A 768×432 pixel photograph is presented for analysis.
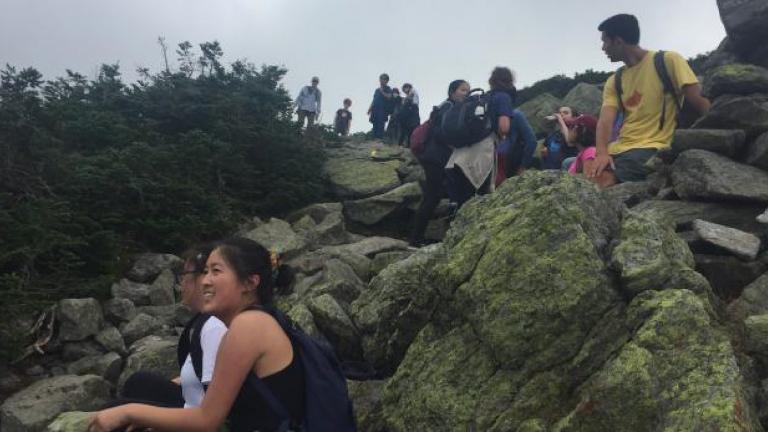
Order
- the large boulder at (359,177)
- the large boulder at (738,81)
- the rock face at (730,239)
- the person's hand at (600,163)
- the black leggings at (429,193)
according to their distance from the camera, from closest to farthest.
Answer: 1. the rock face at (730,239)
2. the person's hand at (600,163)
3. the large boulder at (738,81)
4. the black leggings at (429,193)
5. the large boulder at (359,177)

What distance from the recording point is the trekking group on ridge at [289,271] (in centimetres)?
384

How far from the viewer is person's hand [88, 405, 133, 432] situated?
3.80 meters

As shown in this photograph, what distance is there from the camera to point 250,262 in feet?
14.8

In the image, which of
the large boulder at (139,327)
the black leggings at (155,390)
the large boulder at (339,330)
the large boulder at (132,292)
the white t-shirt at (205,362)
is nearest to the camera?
the white t-shirt at (205,362)

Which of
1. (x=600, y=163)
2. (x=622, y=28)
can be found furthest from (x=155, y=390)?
(x=622, y=28)

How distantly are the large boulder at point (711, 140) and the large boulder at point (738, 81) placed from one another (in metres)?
1.70

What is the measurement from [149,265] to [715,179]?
30.3ft

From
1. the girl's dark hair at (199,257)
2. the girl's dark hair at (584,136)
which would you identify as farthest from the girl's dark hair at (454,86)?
the girl's dark hair at (199,257)

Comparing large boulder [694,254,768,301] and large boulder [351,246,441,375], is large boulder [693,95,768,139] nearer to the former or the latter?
large boulder [694,254,768,301]

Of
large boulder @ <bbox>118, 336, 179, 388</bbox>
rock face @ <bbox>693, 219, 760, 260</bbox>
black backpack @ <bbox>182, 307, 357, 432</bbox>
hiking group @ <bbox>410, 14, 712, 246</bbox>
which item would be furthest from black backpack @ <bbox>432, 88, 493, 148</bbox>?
black backpack @ <bbox>182, 307, 357, 432</bbox>

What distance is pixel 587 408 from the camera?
4273 mm

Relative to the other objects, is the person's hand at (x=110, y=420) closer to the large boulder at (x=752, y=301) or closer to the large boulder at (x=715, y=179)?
the large boulder at (x=752, y=301)

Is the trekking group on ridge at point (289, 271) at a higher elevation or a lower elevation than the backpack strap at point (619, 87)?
lower

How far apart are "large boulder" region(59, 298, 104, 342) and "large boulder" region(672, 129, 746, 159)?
8713 mm
